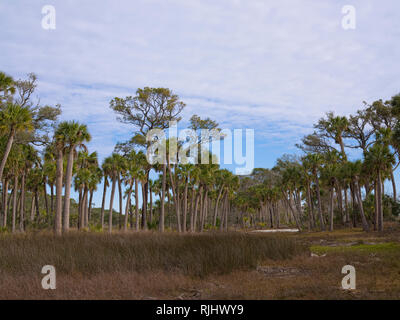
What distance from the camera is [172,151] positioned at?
133ft

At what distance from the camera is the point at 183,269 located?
531 inches

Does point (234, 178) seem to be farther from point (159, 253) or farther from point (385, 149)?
point (159, 253)

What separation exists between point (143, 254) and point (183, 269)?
227 cm

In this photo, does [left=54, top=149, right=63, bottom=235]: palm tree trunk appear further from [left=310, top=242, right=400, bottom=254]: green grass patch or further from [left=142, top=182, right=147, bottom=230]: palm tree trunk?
[left=310, top=242, right=400, bottom=254]: green grass patch

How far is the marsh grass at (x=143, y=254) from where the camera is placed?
535 inches

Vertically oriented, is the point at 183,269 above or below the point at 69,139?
below

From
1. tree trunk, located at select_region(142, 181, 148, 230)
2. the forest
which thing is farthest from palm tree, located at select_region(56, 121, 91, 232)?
tree trunk, located at select_region(142, 181, 148, 230)

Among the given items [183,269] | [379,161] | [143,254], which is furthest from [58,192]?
[379,161]

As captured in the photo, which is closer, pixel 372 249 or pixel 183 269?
pixel 183 269

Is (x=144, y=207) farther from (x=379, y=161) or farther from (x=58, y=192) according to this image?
(x=379, y=161)

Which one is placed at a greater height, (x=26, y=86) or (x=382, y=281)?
(x=26, y=86)

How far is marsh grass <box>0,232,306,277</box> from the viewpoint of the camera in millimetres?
13578
